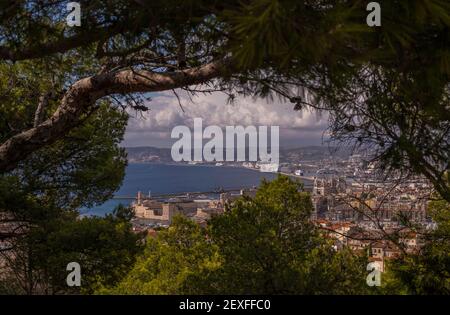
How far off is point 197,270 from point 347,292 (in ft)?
3.86

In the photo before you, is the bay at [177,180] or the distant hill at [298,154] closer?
the distant hill at [298,154]

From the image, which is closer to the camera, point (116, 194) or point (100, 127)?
point (100, 127)

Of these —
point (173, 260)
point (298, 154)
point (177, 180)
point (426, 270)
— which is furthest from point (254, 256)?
point (177, 180)

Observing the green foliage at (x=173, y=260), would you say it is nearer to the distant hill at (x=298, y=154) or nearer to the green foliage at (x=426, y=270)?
the distant hill at (x=298, y=154)

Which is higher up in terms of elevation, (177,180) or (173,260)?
(177,180)

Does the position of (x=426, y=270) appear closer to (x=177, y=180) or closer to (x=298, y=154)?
(x=298, y=154)

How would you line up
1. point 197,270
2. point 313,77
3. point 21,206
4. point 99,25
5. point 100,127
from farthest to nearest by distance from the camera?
point 100,127 → point 21,206 → point 197,270 → point 99,25 → point 313,77

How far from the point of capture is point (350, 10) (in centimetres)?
140

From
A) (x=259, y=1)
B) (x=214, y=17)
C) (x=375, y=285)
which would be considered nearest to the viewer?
(x=259, y=1)

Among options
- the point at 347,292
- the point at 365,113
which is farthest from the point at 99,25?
the point at 347,292

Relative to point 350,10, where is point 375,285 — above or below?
below

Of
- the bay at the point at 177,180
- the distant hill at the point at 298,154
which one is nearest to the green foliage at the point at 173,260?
the distant hill at the point at 298,154
